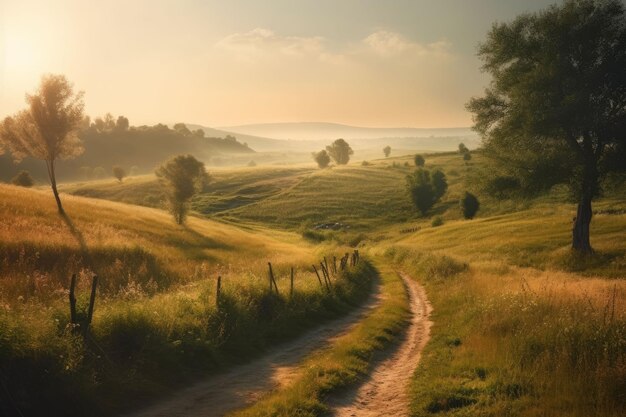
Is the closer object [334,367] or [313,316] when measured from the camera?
[334,367]

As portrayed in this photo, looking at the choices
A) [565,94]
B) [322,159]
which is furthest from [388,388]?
[322,159]

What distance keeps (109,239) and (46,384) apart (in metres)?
26.2

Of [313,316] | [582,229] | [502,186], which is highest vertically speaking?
[502,186]

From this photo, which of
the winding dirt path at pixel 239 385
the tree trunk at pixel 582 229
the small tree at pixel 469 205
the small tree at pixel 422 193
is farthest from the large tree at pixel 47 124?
the small tree at pixel 422 193

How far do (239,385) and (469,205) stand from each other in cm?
8014

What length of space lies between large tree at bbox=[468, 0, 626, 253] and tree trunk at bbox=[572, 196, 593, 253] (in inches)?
5.1

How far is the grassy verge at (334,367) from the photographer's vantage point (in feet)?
34.4

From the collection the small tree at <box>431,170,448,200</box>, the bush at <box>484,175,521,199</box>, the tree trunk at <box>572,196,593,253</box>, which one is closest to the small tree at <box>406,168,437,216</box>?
the small tree at <box>431,170,448,200</box>

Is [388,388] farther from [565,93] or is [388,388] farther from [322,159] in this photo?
[322,159]

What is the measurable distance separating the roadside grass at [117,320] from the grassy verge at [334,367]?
8.53 feet

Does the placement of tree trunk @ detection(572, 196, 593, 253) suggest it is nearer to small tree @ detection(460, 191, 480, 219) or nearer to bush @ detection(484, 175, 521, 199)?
bush @ detection(484, 175, 521, 199)

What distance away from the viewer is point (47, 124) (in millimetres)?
40719

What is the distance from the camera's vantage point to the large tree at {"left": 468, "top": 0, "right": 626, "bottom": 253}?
3228 centimetres

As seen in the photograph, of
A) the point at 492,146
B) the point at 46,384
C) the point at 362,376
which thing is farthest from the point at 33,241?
the point at 492,146
